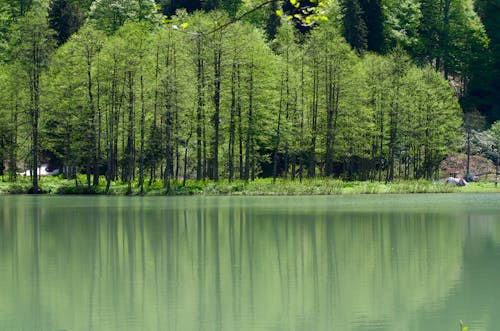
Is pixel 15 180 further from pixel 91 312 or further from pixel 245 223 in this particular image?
pixel 91 312

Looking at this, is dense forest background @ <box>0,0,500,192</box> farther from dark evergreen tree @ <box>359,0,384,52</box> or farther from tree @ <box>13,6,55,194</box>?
dark evergreen tree @ <box>359,0,384,52</box>

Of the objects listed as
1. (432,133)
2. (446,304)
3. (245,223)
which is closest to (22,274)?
(446,304)

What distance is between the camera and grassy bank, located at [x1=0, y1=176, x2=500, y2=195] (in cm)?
5888

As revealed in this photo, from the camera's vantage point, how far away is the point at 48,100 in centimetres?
6462

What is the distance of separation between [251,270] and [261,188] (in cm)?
3772

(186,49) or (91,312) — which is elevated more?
(186,49)

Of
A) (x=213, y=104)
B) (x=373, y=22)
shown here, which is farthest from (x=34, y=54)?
(x=373, y=22)

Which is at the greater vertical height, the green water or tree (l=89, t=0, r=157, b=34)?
tree (l=89, t=0, r=157, b=34)

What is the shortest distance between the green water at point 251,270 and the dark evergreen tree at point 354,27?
156 ft

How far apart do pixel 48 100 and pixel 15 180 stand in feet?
22.4

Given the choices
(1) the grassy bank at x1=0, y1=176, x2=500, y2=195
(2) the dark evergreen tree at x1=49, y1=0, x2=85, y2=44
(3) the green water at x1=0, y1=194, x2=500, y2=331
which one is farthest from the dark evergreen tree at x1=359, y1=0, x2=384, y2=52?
(3) the green water at x1=0, y1=194, x2=500, y2=331

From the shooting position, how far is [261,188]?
5922 cm

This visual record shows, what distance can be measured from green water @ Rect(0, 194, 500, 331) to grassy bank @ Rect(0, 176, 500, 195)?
17363mm

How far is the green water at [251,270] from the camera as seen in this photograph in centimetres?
1566
